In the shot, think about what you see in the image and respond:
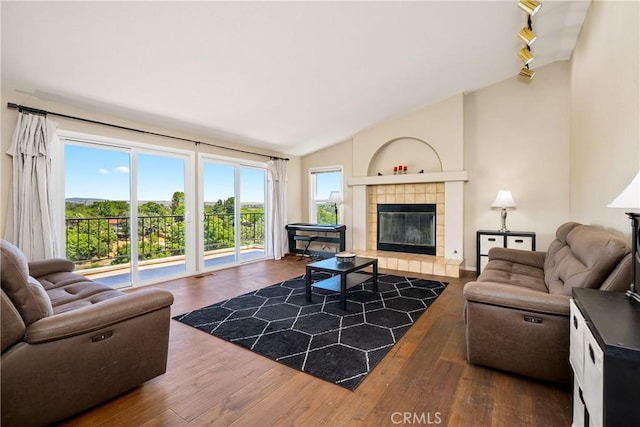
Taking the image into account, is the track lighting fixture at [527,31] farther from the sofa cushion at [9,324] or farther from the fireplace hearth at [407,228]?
the sofa cushion at [9,324]

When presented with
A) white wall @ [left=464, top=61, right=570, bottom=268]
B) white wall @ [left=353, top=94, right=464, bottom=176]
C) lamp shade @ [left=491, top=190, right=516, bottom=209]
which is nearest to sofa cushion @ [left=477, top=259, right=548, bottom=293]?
lamp shade @ [left=491, top=190, right=516, bottom=209]

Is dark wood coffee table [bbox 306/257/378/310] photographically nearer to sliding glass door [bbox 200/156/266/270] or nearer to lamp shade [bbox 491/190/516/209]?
lamp shade [bbox 491/190/516/209]

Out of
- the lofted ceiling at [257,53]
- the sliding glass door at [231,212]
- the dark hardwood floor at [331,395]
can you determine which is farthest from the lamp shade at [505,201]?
the sliding glass door at [231,212]

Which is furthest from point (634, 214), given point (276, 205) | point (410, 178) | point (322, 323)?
point (276, 205)

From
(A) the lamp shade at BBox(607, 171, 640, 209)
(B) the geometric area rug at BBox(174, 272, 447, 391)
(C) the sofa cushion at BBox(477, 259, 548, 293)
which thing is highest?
(A) the lamp shade at BBox(607, 171, 640, 209)

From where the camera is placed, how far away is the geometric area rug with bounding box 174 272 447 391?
83.0 inches

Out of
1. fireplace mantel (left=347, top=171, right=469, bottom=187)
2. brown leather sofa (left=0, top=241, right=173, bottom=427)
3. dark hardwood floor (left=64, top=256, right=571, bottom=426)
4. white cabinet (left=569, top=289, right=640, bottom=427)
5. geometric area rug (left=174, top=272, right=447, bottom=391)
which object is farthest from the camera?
fireplace mantel (left=347, top=171, right=469, bottom=187)

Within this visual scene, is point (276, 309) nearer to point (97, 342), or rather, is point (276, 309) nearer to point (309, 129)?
point (97, 342)

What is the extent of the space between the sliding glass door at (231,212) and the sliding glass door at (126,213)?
1.24 feet

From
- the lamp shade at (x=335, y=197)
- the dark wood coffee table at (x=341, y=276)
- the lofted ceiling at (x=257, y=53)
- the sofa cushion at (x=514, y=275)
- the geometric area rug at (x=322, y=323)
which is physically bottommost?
the geometric area rug at (x=322, y=323)

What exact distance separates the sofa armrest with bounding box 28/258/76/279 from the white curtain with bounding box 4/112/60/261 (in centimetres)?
47

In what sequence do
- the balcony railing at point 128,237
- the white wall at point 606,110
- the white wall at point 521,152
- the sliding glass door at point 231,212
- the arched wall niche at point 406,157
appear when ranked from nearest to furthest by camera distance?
the white wall at point 606,110, the balcony railing at point 128,237, the white wall at point 521,152, the sliding glass door at point 231,212, the arched wall niche at point 406,157

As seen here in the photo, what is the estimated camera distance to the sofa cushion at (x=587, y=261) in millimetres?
1640

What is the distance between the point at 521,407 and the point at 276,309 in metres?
2.16
